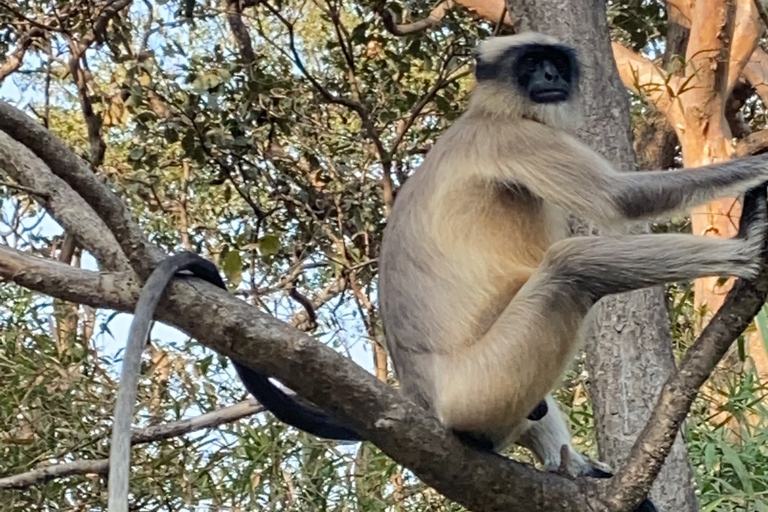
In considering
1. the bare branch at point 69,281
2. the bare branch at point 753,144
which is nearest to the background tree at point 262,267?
the bare branch at point 69,281

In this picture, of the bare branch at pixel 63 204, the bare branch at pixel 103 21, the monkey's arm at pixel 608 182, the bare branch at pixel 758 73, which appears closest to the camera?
the bare branch at pixel 63 204

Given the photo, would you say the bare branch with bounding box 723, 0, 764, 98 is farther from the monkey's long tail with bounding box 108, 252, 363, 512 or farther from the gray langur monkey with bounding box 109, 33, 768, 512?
the monkey's long tail with bounding box 108, 252, 363, 512

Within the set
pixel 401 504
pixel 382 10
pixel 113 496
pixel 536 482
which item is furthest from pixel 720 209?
pixel 113 496

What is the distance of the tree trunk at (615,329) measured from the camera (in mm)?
2975

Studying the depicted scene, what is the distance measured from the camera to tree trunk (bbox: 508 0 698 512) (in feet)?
9.76

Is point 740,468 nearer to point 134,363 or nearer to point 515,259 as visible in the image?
point 515,259

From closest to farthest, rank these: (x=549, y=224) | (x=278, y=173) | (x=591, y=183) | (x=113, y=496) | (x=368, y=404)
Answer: (x=113, y=496) → (x=368, y=404) → (x=591, y=183) → (x=549, y=224) → (x=278, y=173)

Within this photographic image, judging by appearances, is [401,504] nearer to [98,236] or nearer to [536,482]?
[536,482]

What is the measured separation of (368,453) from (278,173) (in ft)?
5.53

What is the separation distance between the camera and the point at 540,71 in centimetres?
308

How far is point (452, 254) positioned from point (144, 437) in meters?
1.14

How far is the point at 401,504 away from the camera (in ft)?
13.1

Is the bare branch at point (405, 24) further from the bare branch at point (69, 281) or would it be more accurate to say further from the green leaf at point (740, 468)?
the bare branch at point (69, 281)

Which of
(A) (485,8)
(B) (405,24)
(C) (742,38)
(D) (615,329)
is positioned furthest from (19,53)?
(C) (742,38)
